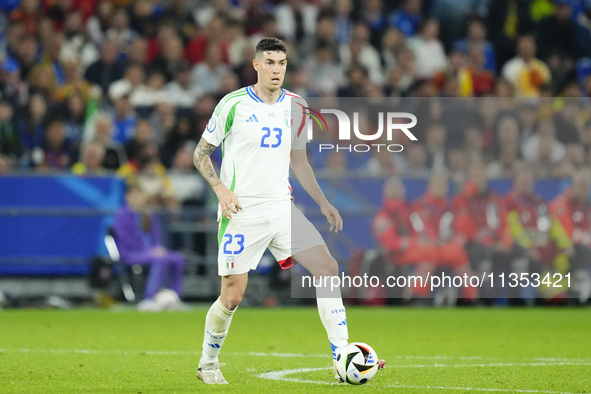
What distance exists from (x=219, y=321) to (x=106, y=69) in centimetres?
972

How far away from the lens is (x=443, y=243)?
518 inches

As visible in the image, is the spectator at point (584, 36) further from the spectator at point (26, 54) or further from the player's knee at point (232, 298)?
the player's knee at point (232, 298)

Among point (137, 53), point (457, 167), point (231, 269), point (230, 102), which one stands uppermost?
point (137, 53)

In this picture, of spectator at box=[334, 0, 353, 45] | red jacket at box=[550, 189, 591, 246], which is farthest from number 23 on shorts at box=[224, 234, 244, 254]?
spectator at box=[334, 0, 353, 45]

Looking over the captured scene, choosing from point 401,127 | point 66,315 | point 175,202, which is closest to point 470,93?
point 401,127

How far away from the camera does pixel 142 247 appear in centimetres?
1319

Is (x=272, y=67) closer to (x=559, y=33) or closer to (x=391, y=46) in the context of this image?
(x=391, y=46)

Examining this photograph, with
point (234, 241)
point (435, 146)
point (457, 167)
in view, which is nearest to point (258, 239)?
point (234, 241)

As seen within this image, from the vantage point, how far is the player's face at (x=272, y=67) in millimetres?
6375

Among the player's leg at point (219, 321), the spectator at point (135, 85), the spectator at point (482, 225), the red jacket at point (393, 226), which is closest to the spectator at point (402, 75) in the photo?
the spectator at point (482, 225)

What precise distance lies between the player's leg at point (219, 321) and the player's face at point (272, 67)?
4.32 feet

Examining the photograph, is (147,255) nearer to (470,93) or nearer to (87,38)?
(87,38)

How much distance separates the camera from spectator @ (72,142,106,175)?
13.5 metres

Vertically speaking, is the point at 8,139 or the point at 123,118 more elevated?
the point at 123,118
